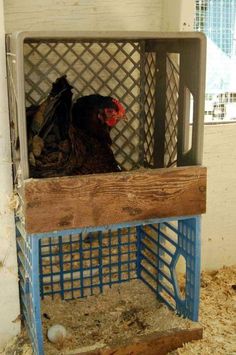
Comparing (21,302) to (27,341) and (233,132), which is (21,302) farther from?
(233,132)

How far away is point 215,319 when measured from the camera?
1.94 meters

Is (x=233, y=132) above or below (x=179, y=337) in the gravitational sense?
above

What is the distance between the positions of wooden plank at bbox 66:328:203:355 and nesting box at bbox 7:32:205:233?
17.9 inches

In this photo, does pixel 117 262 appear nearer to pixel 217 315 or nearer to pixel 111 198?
pixel 217 315

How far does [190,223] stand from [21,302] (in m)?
0.69

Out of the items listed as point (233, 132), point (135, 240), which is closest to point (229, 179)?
point (233, 132)

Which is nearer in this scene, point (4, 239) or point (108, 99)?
point (4, 239)

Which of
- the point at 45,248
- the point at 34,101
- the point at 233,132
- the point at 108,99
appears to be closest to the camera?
the point at 108,99

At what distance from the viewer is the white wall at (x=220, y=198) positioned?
2203 millimetres

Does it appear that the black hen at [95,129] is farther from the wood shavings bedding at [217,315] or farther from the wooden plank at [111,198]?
the wood shavings bedding at [217,315]

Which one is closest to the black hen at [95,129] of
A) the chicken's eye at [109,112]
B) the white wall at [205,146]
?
the chicken's eye at [109,112]

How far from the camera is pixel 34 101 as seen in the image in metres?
1.86

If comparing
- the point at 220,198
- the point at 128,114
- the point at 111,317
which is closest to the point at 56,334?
the point at 111,317

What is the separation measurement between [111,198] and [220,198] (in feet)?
3.12
